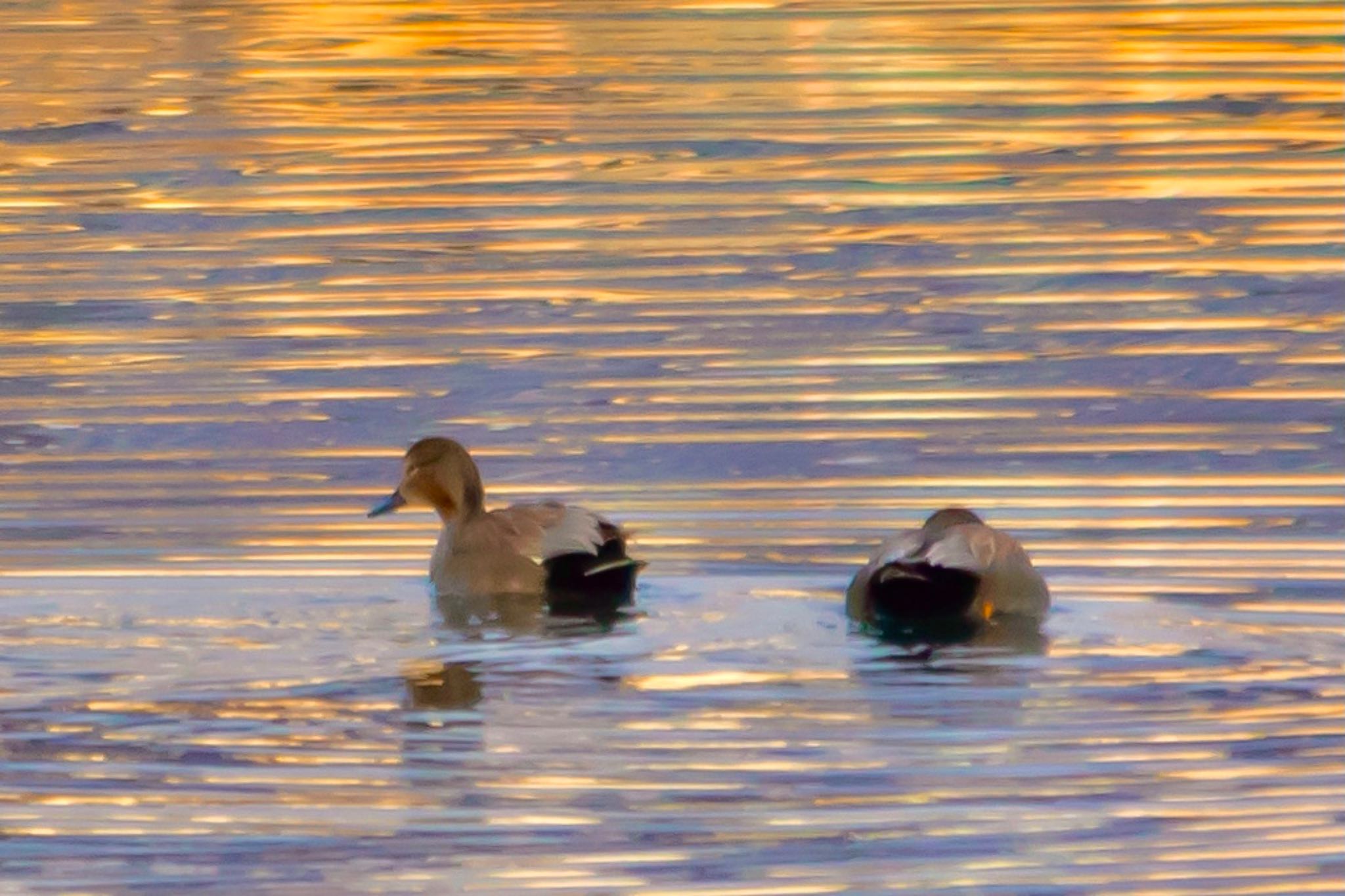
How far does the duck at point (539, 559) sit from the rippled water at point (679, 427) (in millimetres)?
177

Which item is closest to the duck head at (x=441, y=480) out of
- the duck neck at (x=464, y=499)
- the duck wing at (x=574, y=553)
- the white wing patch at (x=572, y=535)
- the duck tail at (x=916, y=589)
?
the duck neck at (x=464, y=499)

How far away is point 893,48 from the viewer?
16375 mm

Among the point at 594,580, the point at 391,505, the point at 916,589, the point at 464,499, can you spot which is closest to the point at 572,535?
the point at 594,580

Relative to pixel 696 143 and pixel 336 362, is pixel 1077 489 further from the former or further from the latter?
pixel 696 143

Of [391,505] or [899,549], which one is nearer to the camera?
[899,549]

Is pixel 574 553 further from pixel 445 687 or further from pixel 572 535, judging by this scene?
pixel 445 687

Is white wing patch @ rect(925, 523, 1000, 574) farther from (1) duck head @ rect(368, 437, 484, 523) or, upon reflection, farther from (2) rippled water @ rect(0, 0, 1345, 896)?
(1) duck head @ rect(368, 437, 484, 523)

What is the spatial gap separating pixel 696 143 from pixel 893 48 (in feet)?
7.60

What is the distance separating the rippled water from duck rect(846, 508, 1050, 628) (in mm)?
165

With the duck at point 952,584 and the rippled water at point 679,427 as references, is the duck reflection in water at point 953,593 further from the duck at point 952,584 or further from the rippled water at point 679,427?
the rippled water at point 679,427

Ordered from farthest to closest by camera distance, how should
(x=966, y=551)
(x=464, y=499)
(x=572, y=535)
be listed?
1. (x=464, y=499)
2. (x=572, y=535)
3. (x=966, y=551)

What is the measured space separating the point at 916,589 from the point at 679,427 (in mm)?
2455

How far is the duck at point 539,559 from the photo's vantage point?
329 inches

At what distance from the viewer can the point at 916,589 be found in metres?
7.91
